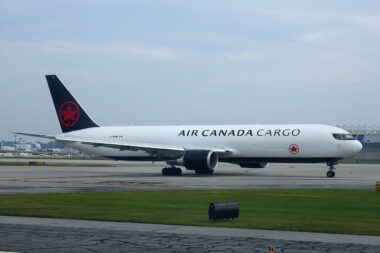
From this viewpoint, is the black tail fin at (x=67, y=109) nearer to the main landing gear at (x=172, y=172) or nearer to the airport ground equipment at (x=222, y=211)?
the main landing gear at (x=172, y=172)

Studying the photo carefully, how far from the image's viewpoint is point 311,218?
1942 cm

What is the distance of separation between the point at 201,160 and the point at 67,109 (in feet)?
52.3

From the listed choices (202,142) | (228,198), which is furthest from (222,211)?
(202,142)

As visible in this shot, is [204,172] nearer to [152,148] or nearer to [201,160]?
[201,160]

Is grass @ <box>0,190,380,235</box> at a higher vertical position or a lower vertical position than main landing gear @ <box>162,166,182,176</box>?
lower

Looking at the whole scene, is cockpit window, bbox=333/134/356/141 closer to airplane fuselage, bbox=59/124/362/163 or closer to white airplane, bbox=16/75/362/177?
white airplane, bbox=16/75/362/177

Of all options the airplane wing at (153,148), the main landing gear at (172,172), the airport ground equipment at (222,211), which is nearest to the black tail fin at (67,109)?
the airplane wing at (153,148)

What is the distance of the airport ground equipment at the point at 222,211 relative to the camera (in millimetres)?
18453

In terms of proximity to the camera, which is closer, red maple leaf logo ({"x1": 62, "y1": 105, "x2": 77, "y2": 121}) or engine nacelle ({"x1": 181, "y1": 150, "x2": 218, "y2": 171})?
engine nacelle ({"x1": 181, "y1": 150, "x2": 218, "y2": 171})

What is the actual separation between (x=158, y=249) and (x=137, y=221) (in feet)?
16.7

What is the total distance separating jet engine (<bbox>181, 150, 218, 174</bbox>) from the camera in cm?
4825

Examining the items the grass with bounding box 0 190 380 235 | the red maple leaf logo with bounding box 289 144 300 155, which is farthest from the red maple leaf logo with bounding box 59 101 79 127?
the grass with bounding box 0 190 380 235

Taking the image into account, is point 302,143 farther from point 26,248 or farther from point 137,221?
point 26,248

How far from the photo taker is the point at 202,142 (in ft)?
172
